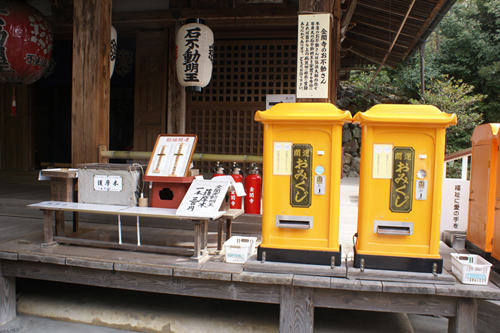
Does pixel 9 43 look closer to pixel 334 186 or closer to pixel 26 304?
pixel 26 304

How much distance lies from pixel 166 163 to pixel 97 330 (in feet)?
6.61

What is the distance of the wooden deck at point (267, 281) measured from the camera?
11.1 ft

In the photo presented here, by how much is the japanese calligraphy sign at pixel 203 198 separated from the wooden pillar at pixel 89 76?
6.66ft

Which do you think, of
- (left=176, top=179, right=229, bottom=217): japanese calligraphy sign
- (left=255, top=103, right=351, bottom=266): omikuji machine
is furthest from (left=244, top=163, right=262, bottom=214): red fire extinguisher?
(left=255, top=103, right=351, bottom=266): omikuji machine

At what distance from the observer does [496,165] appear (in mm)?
4039

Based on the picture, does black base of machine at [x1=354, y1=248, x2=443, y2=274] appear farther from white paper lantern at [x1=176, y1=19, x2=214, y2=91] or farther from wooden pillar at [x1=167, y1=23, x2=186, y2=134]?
wooden pillar at [x1=167, y1=23, x2=186, y2=134]

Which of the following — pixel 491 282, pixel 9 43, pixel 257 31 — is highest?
pixel 257 31

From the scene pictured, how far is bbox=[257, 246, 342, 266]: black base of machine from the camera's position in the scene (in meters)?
3.66

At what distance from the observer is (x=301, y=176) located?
12.2 feet

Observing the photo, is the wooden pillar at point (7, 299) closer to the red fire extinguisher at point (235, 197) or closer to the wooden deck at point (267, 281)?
the wooden deck at point (267, 281)

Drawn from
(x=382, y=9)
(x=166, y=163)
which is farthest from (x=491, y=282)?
(x=382, y=9)

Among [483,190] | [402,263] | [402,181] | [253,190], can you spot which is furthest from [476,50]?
[402,263]

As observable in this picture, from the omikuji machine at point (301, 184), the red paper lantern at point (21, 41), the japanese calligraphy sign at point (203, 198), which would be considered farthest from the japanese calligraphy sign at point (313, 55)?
the red paper lantern at point (21, 41)

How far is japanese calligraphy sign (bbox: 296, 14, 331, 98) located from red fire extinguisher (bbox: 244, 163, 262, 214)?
1.15 meters
